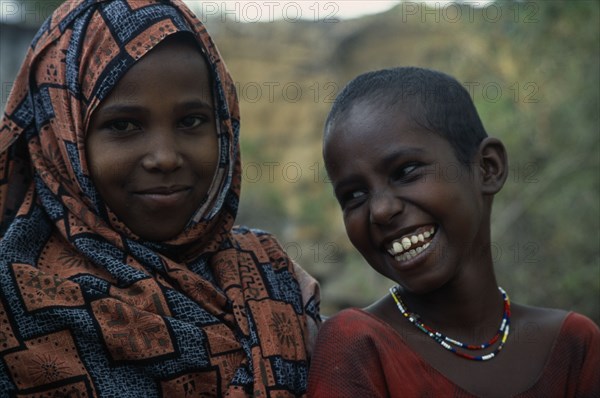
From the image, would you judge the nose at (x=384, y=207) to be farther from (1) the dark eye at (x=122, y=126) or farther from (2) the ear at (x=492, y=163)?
(1) the dark eye at (x=122, y=126)

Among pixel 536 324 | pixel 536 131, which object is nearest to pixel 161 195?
pixel 536 324

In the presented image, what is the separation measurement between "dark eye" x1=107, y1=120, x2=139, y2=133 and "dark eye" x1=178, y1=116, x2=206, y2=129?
0.48ft

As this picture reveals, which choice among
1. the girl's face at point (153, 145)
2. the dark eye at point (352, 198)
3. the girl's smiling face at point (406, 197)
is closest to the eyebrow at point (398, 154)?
the girl's smiling face at point (406, 197)

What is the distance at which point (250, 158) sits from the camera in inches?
510

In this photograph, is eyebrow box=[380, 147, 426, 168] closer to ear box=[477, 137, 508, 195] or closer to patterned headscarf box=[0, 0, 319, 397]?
ear box=[477, 137, 508, 195]

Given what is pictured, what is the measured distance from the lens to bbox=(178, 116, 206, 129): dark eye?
2.22m

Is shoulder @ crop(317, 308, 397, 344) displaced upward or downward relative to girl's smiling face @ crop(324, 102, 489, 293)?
downward

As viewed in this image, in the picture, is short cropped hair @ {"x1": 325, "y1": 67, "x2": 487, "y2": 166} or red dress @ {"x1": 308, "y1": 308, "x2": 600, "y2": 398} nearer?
red dress @ {"x1": 308, "y1": 308, "x2": 600, "y2": 398}

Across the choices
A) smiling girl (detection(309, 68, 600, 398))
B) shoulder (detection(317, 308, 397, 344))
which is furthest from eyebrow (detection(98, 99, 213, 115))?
shoulder (detection(317, 308, 397, 344))

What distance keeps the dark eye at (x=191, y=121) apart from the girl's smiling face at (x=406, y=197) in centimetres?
46

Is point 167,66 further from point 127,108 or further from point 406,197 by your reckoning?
point 406,197

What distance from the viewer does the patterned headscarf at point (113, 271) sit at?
1949mm

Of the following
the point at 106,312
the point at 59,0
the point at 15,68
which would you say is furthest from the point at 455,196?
the point at 59,0

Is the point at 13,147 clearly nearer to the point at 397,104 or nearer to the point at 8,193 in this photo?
the point at 8,193
